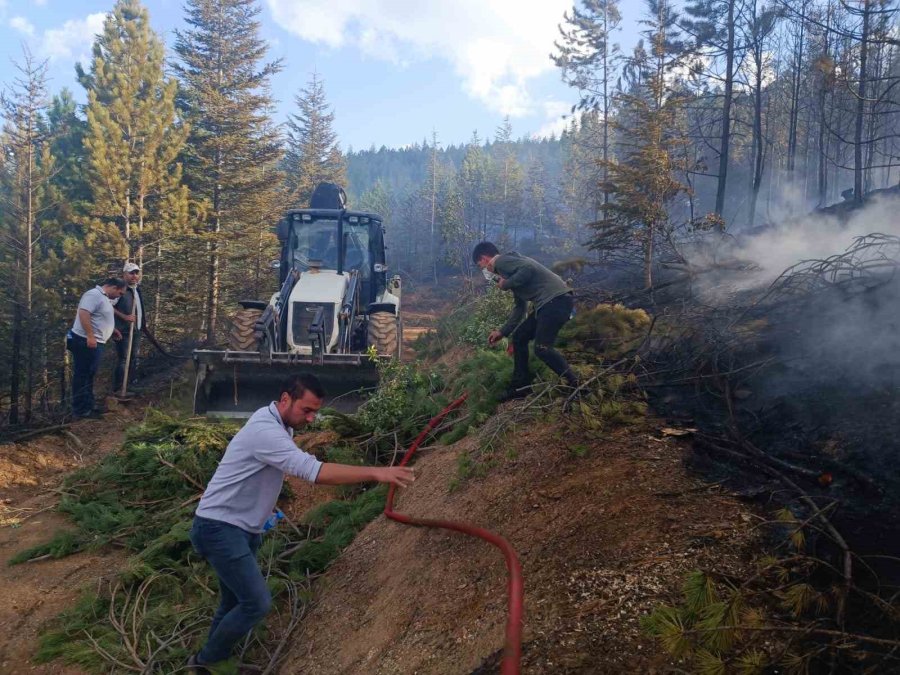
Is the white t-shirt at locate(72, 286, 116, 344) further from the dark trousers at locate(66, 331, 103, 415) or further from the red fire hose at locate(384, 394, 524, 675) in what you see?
the red fire hose at locate(384, 394, 524, 675)

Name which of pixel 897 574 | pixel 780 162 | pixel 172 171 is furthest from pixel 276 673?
pixel 780 162

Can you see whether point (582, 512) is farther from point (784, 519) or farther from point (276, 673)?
point (276, 673)

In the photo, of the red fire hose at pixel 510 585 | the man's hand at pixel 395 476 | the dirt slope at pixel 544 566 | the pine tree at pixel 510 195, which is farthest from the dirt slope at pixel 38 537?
the pine tree at pixel 510 195

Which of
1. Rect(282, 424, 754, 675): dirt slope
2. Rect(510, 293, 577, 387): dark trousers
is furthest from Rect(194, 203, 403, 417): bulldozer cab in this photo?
Rect(282, 424, 754, 675): dirt slope

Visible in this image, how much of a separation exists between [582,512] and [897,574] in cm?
170

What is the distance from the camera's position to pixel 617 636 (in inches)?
114

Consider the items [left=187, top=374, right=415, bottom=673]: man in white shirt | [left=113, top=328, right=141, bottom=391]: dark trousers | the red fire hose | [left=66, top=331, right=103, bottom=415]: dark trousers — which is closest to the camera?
the red fire hose

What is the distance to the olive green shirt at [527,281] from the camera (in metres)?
6.28

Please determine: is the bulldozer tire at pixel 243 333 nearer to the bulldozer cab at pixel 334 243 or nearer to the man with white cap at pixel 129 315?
the bulldozer cab at pixel 334 243

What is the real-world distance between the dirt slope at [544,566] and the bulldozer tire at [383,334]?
514 cm

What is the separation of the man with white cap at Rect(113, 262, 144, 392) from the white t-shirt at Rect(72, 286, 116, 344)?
2.36 feet

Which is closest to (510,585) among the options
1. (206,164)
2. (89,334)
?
(89,334)

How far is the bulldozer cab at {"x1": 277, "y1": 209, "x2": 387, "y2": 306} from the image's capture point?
1145 centimetres

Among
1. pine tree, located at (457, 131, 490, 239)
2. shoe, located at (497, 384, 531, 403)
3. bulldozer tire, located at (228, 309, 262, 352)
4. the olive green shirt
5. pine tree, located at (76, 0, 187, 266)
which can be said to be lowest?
shoe, located at (497, 384, 531, 403)
